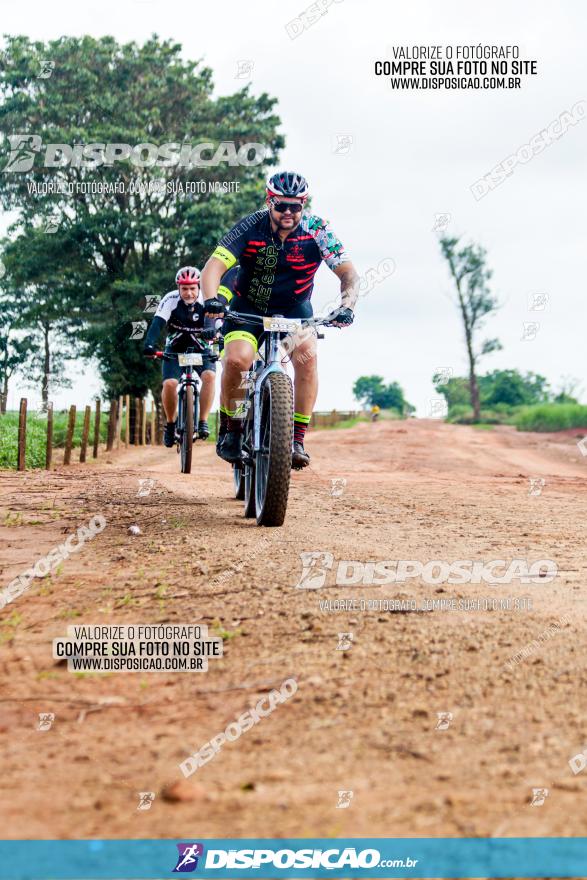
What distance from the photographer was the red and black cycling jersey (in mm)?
6680

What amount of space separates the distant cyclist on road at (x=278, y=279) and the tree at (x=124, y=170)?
21.8 m

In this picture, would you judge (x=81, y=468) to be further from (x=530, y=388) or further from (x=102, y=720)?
(x=530, y=388)

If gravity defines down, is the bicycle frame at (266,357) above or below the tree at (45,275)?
below

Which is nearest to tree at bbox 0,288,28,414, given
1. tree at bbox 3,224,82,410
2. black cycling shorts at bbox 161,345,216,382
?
tree at bbox 3,224,82,410

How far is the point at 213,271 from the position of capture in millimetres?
6543

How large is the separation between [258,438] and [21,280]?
26.6 m

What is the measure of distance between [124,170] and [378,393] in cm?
8480

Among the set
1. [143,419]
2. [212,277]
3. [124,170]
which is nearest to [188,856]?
[212,277]

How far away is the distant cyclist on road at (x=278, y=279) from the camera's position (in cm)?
655

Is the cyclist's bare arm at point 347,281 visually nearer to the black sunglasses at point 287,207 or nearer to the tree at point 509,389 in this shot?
the black sunglasses at point 287,207

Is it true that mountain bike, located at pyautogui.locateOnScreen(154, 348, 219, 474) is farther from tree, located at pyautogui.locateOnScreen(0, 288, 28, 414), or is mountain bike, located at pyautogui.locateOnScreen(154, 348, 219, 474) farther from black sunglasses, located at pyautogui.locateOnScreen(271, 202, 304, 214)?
tree, located at pyautogui.locateOnScreen(0, 288, 28, 414)

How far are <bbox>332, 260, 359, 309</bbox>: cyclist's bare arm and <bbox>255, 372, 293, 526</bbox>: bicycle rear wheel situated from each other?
88cm

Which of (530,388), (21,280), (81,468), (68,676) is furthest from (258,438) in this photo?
(530,388)

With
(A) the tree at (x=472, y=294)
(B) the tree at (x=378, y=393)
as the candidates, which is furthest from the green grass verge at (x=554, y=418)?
(B) the tree at (x=378, y=393)
